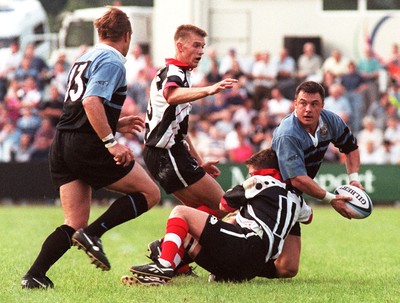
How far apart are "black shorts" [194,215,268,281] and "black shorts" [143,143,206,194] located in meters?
0.75

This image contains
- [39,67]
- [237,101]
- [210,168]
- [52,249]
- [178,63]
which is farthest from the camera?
[39,67]

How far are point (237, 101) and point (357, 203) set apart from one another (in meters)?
12.8

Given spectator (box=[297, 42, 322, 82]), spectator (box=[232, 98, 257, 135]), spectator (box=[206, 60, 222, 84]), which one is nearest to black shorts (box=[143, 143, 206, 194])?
spectator (box=[232, 98, 257, 135])

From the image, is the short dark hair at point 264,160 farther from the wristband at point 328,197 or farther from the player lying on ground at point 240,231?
the wristband at point 328,197

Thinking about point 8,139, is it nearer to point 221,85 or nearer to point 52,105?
point 52,105

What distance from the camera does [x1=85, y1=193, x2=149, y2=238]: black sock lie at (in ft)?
25.7

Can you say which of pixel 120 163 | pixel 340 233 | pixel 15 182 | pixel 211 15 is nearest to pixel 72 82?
pixel 120 163

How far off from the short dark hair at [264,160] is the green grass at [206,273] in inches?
34.3

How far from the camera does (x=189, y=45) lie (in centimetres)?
882

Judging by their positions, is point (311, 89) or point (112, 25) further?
point (311, 89)

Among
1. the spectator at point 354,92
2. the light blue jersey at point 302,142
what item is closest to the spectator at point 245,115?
the spectator at point 354,92

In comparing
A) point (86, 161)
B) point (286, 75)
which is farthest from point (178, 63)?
point (286, 75)

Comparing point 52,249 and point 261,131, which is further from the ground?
point 52,249

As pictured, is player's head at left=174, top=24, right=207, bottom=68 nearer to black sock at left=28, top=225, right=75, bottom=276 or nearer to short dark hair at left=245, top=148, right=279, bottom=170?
short dark hair at left=245, top=148, right=279, bottom=170
